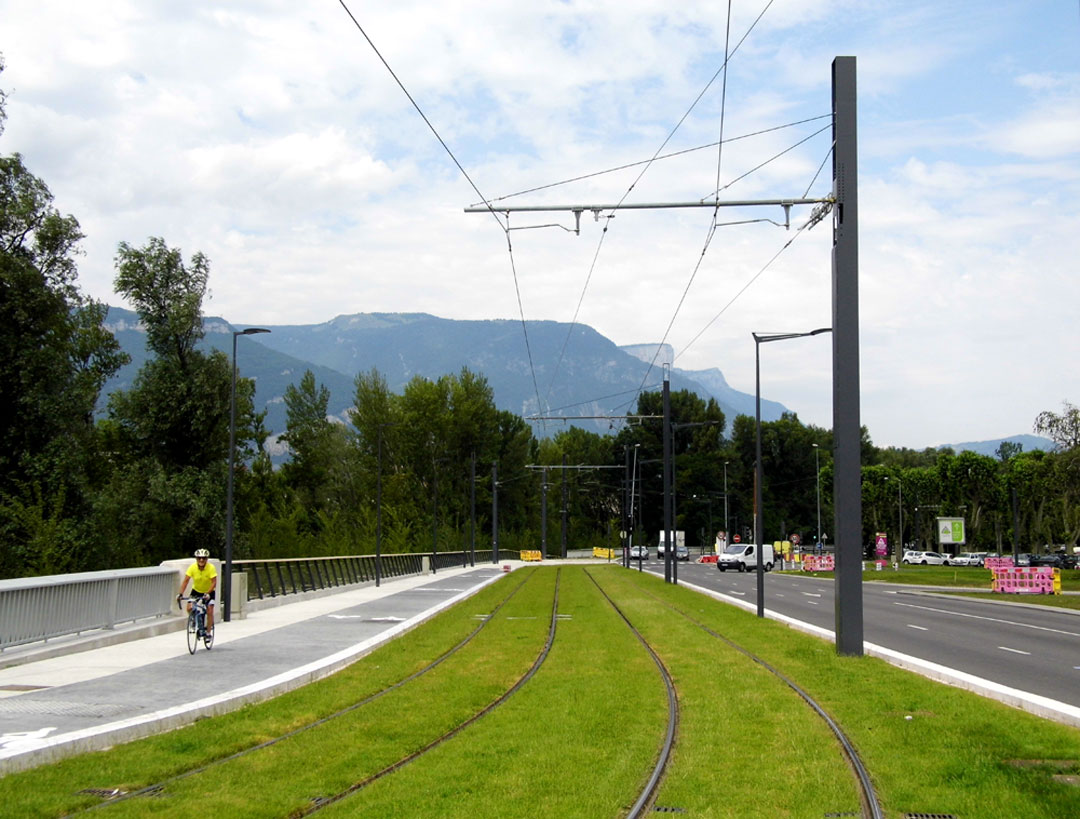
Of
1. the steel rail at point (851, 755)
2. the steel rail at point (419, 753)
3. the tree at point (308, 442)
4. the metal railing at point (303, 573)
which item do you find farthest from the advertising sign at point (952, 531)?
the tree at point (308, 442)

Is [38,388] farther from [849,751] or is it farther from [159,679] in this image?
[849,751]

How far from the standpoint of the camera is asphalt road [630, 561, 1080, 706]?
17734mm

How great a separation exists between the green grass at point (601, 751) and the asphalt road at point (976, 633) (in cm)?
221

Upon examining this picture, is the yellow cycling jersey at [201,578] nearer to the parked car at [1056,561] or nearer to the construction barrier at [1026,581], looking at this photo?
the construction barrier at [1026,581]

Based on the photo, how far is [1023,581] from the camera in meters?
48.2

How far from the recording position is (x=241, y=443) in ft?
225

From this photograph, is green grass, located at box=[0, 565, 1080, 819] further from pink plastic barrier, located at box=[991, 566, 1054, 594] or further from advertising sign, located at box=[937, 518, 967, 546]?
advertising sign, located at box=[937, 518, 967, 546]

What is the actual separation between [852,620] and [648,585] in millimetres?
31540

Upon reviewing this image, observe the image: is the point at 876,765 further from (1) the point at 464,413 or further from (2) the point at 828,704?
(1) the point at 464,413

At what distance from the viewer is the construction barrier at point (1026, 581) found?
156 feet

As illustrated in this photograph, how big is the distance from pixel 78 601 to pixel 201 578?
2.06 metres

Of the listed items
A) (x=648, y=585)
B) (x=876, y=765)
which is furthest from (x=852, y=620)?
(x=648, y=585)

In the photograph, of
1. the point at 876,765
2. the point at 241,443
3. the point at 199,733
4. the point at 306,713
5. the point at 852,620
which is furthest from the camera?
the point at 241,443

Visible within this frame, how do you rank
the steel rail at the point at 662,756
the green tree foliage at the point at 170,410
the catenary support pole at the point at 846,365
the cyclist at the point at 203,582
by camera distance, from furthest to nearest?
1. the green tree foliage at the point at 170,410
2. the cyclist at the point at 203,582
3. the catenary support pole at the point at 846,365
4. the steel rail at the point at 662,756
